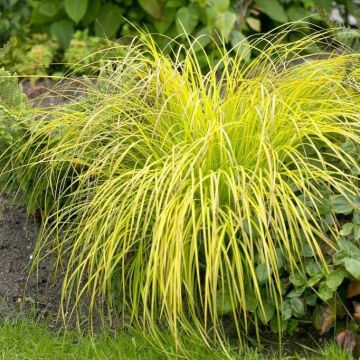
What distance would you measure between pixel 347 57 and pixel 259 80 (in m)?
0.41

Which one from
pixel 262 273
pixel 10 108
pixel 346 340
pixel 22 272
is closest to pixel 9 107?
pixel 10 108

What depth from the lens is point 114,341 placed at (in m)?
3.54

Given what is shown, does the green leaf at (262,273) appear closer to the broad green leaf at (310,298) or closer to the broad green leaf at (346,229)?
the broad green leaf at (310,298)

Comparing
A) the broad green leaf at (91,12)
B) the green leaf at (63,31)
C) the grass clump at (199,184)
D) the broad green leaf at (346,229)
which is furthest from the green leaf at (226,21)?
the broad green leaf at (346,229)

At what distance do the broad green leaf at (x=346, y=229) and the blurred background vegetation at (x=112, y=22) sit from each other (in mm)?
2572

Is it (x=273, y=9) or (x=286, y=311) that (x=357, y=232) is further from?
(x=273, y=9)

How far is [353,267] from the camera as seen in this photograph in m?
3.22

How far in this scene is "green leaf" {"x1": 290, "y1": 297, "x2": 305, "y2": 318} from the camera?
334 cm

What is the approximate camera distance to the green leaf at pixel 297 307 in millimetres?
3340

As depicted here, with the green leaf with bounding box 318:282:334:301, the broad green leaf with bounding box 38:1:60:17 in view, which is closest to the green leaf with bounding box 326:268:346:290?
the green leaf with bounding box 318:282:334:301

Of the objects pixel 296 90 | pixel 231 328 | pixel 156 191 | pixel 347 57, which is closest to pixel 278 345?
pixel 231 328

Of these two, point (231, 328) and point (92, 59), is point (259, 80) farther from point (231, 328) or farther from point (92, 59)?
point (92, 59)

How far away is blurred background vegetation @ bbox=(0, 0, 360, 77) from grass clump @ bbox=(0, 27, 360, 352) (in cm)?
196

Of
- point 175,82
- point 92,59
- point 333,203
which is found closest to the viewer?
point 333,203
